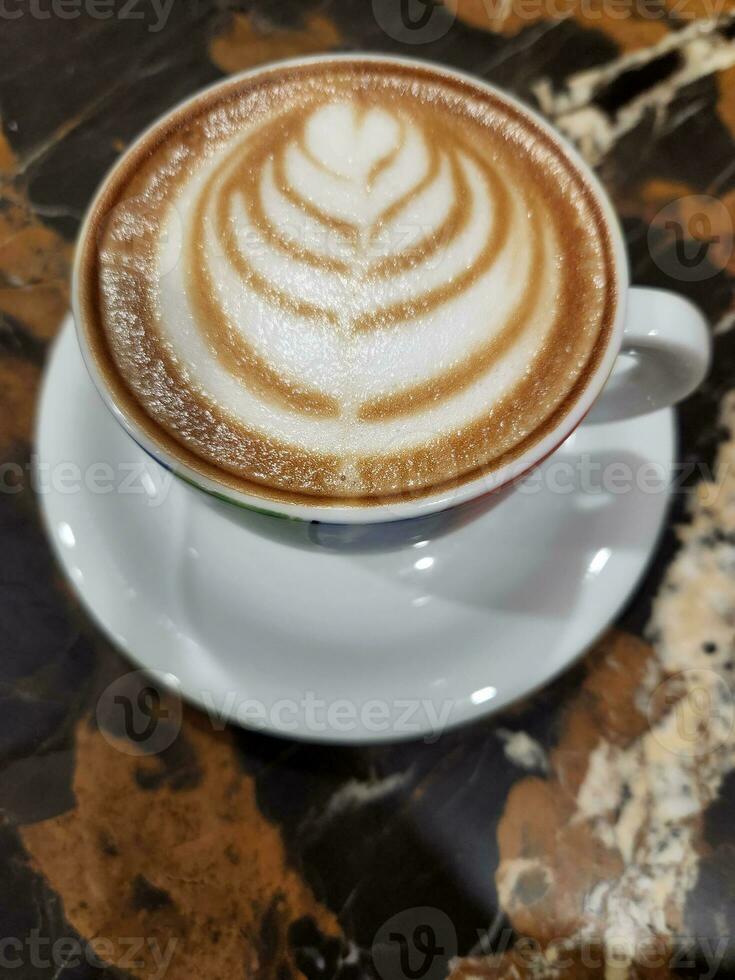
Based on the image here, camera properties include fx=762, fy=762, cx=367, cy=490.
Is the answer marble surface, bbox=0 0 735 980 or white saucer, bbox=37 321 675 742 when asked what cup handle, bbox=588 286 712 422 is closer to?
white saucer, bbox=37 321 675 742

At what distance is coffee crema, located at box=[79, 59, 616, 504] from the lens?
0.70 meters

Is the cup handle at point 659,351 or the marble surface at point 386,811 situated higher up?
the cup handle at point 659,351

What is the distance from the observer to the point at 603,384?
71 centimetres

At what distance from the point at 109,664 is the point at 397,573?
357mm

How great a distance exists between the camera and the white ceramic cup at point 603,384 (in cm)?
65

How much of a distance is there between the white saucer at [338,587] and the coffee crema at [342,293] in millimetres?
117

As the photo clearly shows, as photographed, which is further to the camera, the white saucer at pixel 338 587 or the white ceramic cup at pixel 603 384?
the white saucer at pixel 338 587

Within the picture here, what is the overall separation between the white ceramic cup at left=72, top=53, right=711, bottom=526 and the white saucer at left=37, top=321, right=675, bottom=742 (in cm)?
10

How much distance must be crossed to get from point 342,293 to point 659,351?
307mm

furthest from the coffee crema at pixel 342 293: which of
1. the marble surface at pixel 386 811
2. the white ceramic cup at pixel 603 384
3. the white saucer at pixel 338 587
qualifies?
the marble surface at pixel 386 811

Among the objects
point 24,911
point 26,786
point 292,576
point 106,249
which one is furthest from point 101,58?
point 24,911

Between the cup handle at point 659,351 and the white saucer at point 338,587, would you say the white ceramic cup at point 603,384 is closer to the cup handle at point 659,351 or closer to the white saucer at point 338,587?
the cup handle at point 659,351

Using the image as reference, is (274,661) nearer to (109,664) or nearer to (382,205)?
(109,664)

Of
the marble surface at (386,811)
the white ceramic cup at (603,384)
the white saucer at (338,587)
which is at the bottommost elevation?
the marble surface at (386,811)
